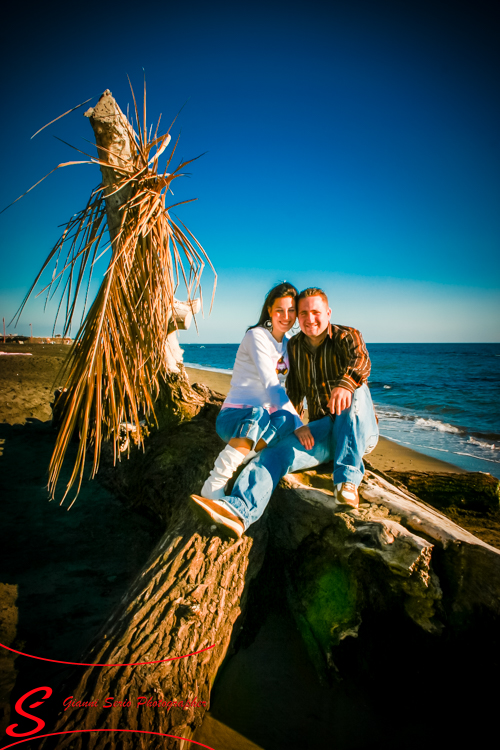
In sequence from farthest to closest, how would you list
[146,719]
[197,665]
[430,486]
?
[430,486], [197,665], [146,719]

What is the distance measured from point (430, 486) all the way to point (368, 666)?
2.38m

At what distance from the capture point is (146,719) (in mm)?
1514

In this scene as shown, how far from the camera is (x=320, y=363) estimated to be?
3.07 m

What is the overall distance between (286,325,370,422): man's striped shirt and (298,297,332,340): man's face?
12 centimetres

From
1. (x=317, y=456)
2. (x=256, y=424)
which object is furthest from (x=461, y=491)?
(x=256, y=424)

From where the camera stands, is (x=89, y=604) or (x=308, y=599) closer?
(x=308, y=599)

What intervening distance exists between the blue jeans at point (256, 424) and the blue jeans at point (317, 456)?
0.31 feet

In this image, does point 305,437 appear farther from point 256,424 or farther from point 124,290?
point 124,290

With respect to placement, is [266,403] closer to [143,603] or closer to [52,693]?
[143,603]

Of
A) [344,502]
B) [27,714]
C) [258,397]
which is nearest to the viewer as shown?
[27,714]

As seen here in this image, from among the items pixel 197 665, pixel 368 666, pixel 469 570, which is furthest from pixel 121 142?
pixel 368 666

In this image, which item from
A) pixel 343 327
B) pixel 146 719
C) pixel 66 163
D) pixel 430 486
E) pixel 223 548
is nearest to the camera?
pixel 146 719

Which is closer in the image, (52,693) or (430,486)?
(52,693)

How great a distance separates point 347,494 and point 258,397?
1044 millimetres
